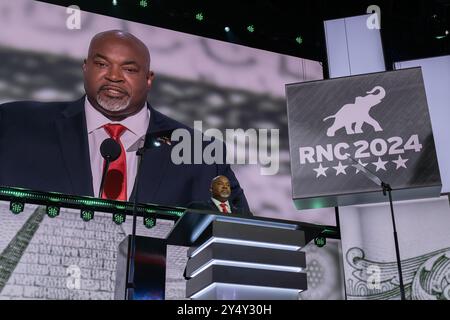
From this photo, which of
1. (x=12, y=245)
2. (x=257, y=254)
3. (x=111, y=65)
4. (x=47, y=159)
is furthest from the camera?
(x=111, y=65)

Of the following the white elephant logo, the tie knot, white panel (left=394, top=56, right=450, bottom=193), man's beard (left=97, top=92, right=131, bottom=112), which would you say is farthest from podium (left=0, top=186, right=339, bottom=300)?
white panel (left=394, top=56, right=450, bottom=193)

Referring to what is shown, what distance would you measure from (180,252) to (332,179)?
2.10 meters

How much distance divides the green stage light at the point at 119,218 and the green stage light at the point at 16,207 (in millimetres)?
970

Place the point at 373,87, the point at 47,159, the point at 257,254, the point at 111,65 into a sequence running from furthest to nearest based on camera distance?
the point at 373,87 → the point at 111,65 → the point at 47,159 → the point at 257,254

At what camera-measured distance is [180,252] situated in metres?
6.13

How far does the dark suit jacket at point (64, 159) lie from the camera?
5.80m

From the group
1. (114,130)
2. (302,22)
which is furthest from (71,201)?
(302,22)

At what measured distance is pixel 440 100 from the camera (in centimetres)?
734

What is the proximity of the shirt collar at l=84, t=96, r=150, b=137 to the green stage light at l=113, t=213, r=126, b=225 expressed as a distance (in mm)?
986

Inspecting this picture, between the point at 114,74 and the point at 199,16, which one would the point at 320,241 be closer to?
the point at 114,74

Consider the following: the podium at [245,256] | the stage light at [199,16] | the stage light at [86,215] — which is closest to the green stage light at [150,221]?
the stage light at [86,215]

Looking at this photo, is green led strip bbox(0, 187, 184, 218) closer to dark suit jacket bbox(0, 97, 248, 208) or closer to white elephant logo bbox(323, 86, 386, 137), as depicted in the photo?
dark suit jacket bbox(0, 97, 248, 208)
